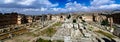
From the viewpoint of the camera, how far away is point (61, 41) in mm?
22203

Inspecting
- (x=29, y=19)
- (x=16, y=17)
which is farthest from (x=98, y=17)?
(x=16, y=17)

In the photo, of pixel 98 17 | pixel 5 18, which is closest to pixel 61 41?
pixel 5 18

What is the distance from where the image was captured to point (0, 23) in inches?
2190

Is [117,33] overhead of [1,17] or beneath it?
beneath

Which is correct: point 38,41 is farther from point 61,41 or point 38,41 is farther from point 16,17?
point 16,17

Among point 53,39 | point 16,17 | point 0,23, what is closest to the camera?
point 53,39

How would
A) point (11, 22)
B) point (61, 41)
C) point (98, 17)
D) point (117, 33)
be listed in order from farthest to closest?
point (98, 17) → point (11, 22) → point (117, 33) → point (61, 41)

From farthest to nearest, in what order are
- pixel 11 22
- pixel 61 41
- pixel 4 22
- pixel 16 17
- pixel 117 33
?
pixel 16 17
pixel 11 22
pixel 4 22
pixel 117 33
pixel 61 41

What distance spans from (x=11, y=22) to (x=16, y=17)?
5.21 meters

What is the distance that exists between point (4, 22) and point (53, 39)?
3979cm

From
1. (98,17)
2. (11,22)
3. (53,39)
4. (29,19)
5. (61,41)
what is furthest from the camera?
(98,17)

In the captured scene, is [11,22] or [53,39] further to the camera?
[11,22]

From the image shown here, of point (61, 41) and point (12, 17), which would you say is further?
point (12, 17)

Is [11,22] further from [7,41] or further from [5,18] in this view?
[7,41]
